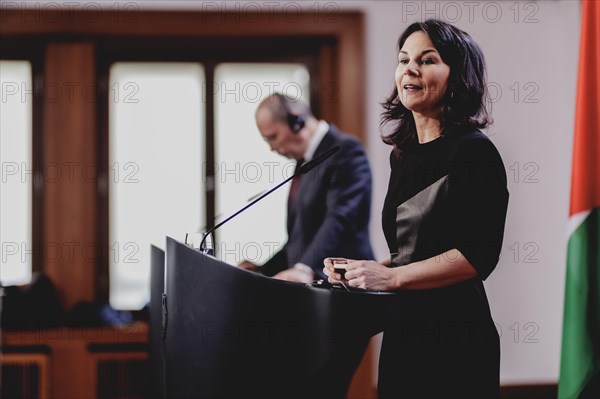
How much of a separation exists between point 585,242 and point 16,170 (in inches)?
108

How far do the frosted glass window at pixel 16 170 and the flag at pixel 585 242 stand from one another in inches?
104

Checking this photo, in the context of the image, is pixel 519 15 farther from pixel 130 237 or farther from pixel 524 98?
pixel 130 237

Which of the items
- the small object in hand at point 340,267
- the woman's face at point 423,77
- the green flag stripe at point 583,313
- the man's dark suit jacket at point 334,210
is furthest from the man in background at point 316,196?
the woman's face at point 423,77

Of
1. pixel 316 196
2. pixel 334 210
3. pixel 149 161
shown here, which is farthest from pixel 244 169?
pixel 334 210

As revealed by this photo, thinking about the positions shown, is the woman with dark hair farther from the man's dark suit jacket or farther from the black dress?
the man's dark suit jacket

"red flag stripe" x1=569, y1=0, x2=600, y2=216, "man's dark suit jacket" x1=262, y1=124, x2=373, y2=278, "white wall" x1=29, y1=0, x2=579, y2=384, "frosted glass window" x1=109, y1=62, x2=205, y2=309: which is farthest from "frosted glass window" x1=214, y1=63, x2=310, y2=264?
"red flag stripe" x1=569, y1=0, x2=600, y2=216

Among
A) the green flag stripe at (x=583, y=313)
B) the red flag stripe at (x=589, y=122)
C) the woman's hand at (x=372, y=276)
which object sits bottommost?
the green flag stripe at (x=583, y=313)

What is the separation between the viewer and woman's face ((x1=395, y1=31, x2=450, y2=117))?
1350 mm

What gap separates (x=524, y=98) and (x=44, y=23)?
2.35 meters

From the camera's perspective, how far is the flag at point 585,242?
7.24 ft

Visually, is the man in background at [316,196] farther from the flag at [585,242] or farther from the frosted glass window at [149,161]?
the frosted glass window at [149,161]

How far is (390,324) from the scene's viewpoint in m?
1.42

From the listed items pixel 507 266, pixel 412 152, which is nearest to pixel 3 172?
pixel 507 266

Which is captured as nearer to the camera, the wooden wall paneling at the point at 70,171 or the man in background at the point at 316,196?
the man in background at the point at 316,196
